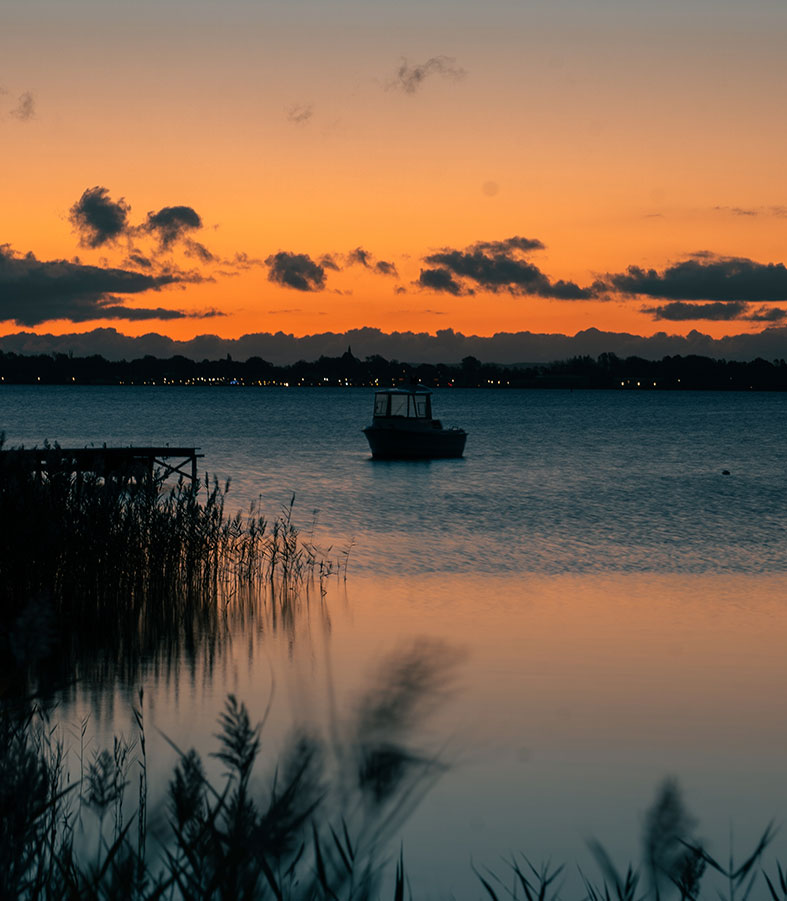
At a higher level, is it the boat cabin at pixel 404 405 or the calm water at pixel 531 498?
the boat cabin at pixel 404 405

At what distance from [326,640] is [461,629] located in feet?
8.69

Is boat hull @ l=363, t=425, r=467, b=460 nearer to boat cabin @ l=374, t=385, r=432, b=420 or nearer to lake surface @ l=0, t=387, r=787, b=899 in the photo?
boat cabin @ l=374, t=385, r=432, b=420

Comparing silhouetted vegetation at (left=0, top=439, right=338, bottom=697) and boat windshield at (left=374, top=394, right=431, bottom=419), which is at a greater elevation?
boat windshield at (left=374, top=394, right=431, bottom=419)

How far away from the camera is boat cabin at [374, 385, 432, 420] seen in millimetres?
54781

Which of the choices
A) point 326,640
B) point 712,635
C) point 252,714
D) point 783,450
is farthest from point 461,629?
point 783,450

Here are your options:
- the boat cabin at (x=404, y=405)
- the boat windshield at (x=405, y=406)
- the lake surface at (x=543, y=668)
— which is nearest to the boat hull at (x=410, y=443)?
the boat cabin at (x=404, y=405)

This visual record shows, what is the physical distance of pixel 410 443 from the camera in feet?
177

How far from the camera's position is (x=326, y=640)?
15.1m

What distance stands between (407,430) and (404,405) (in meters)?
2.34

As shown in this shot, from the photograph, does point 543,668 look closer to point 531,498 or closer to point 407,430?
point 531,498

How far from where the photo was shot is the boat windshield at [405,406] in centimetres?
5531

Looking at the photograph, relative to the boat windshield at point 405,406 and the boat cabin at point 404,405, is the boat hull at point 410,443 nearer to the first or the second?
the boat cabin at point 404,405

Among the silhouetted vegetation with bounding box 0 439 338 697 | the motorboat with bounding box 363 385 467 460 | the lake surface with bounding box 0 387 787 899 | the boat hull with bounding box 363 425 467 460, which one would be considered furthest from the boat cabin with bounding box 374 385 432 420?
the silhouetted vegetation with bounding box 0 439 338 697

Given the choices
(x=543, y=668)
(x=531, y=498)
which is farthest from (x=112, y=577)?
(x=531, y=498)
